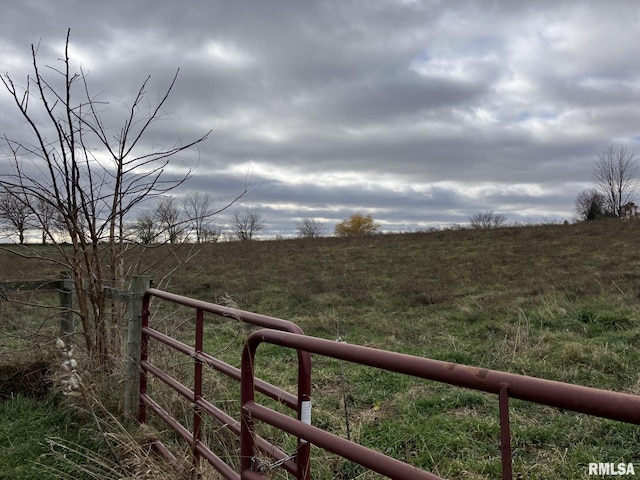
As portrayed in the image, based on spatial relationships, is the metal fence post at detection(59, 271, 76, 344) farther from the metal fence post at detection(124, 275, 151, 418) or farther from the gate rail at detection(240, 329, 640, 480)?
the gate rail at detection(240, 329, 640, 480)

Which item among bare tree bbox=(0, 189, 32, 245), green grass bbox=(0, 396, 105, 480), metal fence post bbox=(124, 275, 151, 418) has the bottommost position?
green grass bbox=(0, 396, 105, 480)

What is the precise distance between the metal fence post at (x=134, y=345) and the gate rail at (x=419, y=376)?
213 centimetres

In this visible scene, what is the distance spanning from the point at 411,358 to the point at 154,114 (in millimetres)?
4094

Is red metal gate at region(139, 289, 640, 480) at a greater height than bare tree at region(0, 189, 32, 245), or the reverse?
bare tree at region(0, 189, 32, 245)

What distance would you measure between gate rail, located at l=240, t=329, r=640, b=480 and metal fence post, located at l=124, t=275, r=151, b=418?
213 centimetres

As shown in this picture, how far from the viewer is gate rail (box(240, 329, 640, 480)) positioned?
1075 millimetres

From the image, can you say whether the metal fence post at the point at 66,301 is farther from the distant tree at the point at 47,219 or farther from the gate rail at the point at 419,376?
the gate rail at the point at 419,376

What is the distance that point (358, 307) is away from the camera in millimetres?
11852

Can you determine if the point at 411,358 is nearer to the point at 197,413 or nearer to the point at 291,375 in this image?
the point at 197,413

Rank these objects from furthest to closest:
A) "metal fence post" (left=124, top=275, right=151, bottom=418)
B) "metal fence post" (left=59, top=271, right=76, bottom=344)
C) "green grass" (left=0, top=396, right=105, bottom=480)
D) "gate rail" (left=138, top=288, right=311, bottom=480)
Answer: "metal fence post" (left=59, top=271, right=76, bottom=344) → "metal fence post" (left=124, top=275, right=151, bottom=418) → "green grass" (left=0, top=396, right=105, bottom=480) → "gate rail" (left=138, top=288, right=311, bottom=480)

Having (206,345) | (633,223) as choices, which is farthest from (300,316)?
(633,223)

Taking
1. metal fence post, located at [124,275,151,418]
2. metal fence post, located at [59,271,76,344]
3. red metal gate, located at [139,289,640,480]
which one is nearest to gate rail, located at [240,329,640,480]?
red metal gate, located at [139,289,640,480]

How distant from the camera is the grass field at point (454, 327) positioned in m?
3.99

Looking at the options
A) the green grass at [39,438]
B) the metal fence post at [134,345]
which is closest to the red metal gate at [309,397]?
the metal fence post at [134,345]
